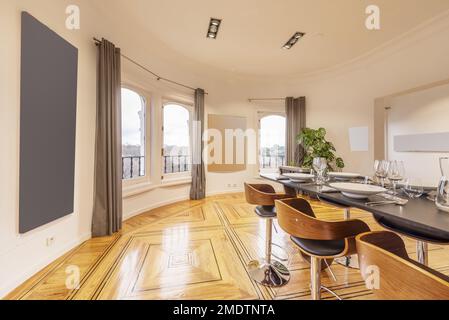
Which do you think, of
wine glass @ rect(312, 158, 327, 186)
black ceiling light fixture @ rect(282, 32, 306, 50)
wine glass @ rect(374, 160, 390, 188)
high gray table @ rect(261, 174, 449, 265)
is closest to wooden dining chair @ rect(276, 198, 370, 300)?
high gray table @ rect(261, 174, 449, 265)

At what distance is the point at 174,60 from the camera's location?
4137mm

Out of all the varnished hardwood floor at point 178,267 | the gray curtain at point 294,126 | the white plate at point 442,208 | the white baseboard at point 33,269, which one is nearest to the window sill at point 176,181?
the varnished hardwood floor at point 178,267

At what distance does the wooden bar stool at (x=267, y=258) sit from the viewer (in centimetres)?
175

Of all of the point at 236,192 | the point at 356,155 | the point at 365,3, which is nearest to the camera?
the point at 365,3

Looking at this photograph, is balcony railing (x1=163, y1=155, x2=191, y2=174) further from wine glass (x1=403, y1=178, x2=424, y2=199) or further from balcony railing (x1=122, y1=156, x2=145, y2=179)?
wine glass (x1=403, y1=178, x2=424, y2=199)

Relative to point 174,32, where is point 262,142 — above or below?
below

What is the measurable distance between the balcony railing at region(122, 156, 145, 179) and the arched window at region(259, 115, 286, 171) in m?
3.13

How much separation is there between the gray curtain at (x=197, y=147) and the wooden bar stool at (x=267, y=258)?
8.96 feet

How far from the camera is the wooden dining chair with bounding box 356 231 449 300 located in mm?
574

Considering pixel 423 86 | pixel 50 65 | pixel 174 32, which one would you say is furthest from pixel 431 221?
pixel 174 32

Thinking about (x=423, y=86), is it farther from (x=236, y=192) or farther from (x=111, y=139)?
(x=111, y=139)

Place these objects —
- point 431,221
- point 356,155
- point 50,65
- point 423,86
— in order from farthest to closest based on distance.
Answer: point 356,155 < point 423,86 < point 50,65 < point 431,221

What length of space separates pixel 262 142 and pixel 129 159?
3435 millimetres

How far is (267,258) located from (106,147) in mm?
2322
